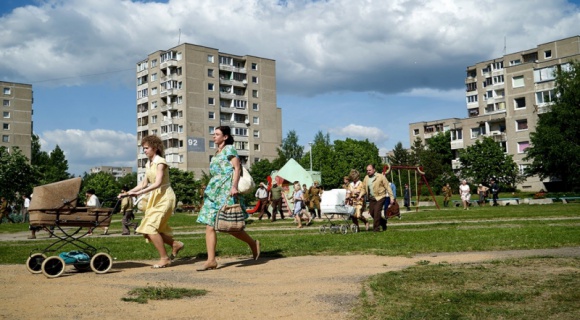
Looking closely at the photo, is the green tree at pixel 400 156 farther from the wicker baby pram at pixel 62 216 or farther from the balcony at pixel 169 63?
the wicker baby pram at pixel 62 216

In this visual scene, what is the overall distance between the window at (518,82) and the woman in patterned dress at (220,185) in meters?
80.9

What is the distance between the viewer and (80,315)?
5.25 m

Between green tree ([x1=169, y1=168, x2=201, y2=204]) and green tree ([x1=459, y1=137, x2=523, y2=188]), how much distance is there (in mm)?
33898

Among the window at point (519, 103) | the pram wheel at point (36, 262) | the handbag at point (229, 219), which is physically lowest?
the pram wheel at point (36, 262)

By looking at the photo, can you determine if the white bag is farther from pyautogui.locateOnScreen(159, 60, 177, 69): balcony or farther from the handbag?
pyautogui.locateOnScreen(159, 60, 177, 69): balcony

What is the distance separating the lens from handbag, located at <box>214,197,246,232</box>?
28.7 ft

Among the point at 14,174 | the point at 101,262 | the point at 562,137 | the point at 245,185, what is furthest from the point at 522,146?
the point at 101,262

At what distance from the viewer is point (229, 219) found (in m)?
8.80

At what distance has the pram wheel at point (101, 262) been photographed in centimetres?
838

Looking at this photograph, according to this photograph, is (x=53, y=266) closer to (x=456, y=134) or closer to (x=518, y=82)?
(x=518, y=82)

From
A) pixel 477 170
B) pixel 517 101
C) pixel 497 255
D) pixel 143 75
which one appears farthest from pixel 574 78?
pixel 143 75

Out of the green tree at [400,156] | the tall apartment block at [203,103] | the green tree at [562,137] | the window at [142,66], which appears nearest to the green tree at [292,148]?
the tall apartment block at [203,103]

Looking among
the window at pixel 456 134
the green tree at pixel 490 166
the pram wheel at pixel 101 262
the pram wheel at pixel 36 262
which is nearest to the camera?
the pram wheel at pixel 101 262

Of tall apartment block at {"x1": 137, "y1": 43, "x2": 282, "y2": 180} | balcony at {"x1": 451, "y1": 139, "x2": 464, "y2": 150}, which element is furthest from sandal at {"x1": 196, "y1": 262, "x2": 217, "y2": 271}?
balcony at {"x1": 451, "y1": 139, "x2": 464, "y2": 150}
